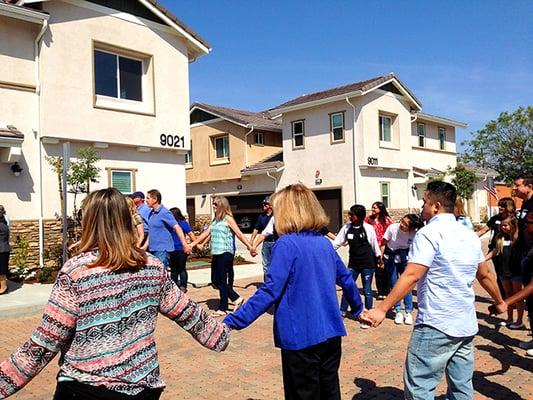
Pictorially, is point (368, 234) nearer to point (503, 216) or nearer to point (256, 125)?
point (503, 216)

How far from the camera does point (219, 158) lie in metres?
28.8

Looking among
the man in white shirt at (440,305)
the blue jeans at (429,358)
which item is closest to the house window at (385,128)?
the man in white shirt at (440,305)

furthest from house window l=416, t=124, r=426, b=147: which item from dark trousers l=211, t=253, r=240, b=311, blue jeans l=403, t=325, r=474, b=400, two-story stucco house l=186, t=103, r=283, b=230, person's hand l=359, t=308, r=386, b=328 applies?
person's hand l=359, t=308, r=386, b=328

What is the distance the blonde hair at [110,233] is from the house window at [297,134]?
926 inches

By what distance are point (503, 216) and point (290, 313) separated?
4.85m

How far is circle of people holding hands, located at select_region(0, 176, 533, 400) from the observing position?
221cm

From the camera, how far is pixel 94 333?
7.26 feet

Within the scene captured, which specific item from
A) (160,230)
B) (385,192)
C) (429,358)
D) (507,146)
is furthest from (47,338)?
(507,146)

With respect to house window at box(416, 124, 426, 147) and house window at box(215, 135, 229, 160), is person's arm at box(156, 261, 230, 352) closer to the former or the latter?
house window at box(215, 135, 229, 160)

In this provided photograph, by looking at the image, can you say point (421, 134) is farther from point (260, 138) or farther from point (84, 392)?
point (84, 392)

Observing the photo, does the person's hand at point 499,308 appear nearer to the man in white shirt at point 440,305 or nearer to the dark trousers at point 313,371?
the man in white shirt at point 440,305

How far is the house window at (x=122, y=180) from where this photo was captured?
45.7ft

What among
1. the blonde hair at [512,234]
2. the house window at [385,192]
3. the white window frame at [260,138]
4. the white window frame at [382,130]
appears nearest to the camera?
the blonde hair at [512,234]

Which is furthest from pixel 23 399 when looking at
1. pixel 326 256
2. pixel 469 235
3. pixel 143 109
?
pixel 143 109
